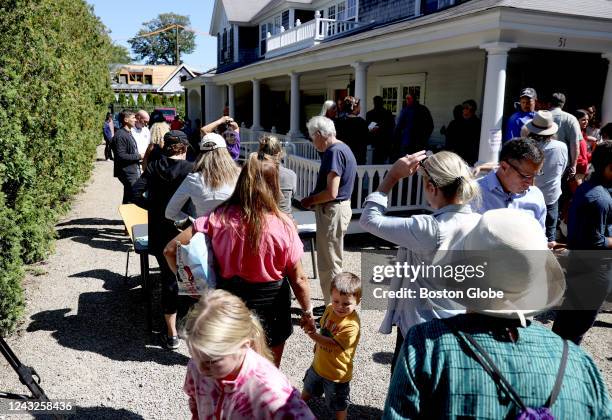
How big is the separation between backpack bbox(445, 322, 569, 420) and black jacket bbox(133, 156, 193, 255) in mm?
2927

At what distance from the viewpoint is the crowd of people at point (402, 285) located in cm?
118

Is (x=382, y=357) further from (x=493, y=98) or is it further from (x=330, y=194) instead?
(x=493, y=98)

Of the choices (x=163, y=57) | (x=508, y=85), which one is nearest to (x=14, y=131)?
(x=508, y=85)

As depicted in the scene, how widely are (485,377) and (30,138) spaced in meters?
6.04

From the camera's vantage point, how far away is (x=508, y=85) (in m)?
9.73

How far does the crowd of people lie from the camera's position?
1.18 metres

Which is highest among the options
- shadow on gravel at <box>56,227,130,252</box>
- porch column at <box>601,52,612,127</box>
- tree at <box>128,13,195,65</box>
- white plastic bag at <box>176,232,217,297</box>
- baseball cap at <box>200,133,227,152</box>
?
tree at <box>128,13,195,65</box>

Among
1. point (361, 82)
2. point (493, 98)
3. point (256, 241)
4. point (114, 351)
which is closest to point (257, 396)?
point (256, 241)

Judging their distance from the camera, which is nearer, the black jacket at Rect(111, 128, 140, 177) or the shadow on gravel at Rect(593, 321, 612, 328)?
the shadow on gravel at Rect(593, 321, 612, 328)

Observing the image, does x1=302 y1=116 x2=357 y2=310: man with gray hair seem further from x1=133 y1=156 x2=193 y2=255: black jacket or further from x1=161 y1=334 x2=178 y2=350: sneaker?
x1=161 y1=334 x2=178 y2=350: sneaker

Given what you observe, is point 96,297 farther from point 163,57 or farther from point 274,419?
point 163,57

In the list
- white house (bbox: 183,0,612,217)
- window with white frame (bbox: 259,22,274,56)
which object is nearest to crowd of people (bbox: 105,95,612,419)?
white house (bbox: 183,0,612,217)

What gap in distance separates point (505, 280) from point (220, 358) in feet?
2.92

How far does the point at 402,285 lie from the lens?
2.31 m
